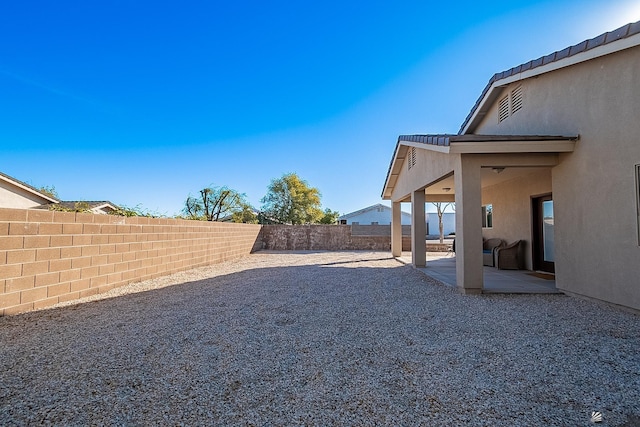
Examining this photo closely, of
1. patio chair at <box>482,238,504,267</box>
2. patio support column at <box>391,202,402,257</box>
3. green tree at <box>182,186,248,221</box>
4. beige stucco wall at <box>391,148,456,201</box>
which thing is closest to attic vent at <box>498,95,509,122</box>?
beige stucco wall at <box>391,148,456,201</box>

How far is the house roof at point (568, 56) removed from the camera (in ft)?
14.3

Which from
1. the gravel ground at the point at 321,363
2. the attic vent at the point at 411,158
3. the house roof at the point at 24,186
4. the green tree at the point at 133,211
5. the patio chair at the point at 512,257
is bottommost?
the gravel ground at the point at 321,363

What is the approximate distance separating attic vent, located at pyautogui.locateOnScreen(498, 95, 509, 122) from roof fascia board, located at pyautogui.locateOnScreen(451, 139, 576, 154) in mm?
2771

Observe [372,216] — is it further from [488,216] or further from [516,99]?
[516,99]


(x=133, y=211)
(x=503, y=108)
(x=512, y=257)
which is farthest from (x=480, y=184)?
(x=133, y=211)

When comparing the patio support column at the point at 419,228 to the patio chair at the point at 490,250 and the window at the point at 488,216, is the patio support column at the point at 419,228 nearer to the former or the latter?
the patio chair at the point at 490,250

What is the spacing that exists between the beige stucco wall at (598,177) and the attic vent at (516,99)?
3.22 ft

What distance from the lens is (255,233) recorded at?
16594mm

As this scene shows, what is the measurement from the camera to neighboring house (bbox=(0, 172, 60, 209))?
12556mm

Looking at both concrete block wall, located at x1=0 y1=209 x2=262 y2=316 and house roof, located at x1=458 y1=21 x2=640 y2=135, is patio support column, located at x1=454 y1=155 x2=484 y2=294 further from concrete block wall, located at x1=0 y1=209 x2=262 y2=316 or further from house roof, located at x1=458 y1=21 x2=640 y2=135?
concrete block wall, located at x1=0 y1=209 x2=262 y2=316

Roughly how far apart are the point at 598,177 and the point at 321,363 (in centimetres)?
542

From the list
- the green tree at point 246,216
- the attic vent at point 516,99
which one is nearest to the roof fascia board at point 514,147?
the attic vent at point 516,99

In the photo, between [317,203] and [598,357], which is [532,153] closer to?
[598,357]

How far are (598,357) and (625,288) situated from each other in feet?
7.80
